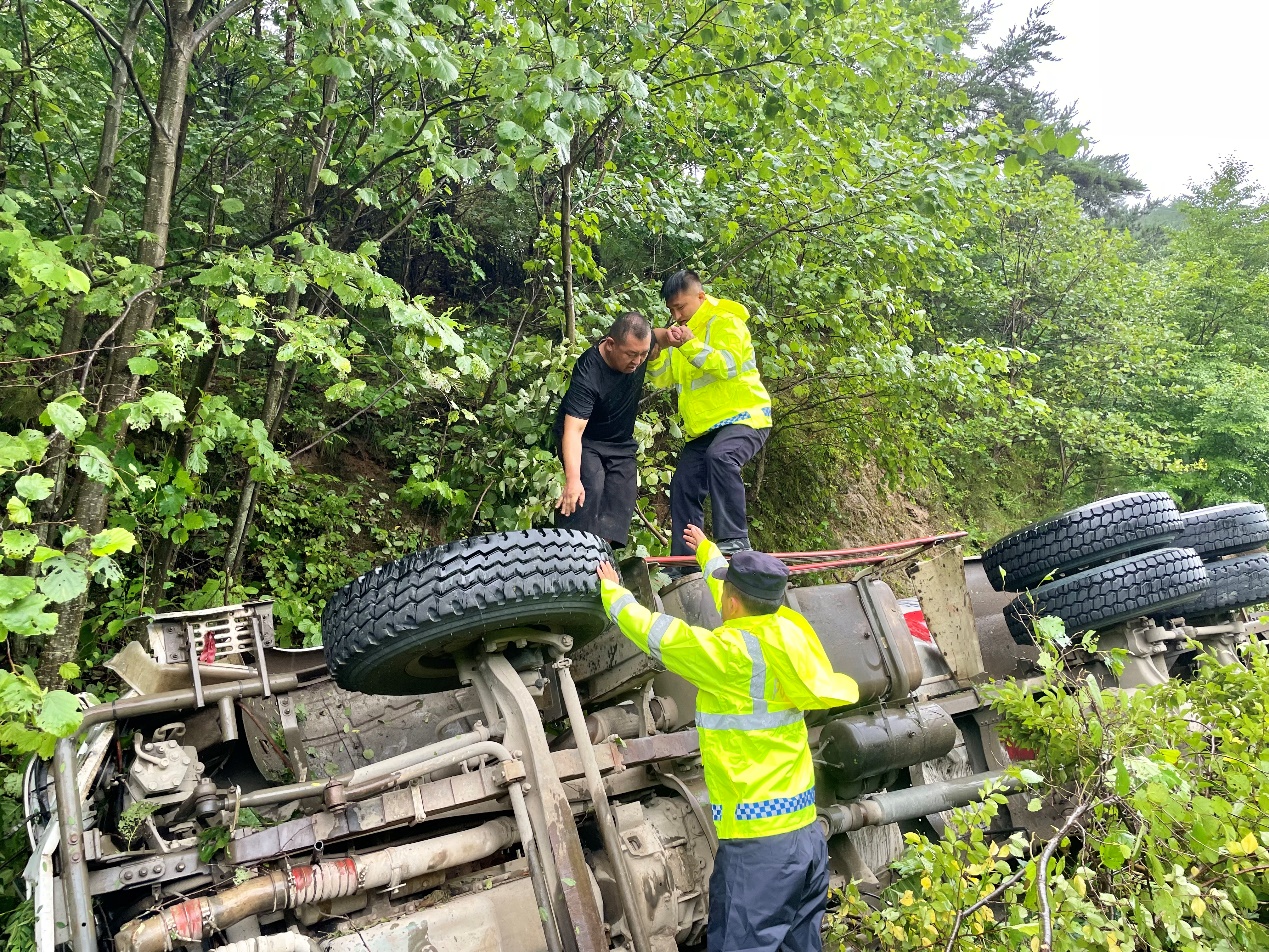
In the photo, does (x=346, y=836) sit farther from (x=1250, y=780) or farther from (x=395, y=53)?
(x=1250, y=780)

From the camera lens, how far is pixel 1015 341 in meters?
13.0

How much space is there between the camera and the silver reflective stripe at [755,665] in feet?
8.36

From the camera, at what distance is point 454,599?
2.52 m

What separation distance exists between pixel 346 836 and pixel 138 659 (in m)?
0.95

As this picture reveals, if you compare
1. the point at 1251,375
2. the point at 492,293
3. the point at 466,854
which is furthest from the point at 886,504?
the point at 466,854

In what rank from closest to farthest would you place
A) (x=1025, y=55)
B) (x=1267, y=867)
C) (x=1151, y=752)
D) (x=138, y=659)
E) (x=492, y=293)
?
(x=1267, y=867) < (x=138, y=659) < (x=1151, y=752) < (x=492, y=293) < (x=1025, y=55)

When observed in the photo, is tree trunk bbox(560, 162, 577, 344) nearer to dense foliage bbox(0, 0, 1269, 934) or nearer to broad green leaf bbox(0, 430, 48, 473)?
dense foliage bbox(0, 0, 1269, 934)

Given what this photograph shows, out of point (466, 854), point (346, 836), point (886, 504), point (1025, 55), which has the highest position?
point (1025, 55)

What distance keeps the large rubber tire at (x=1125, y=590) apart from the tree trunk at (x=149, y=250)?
4485 millimetres

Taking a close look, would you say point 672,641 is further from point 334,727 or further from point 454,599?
point 334,727

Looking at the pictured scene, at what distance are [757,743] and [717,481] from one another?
1605mm

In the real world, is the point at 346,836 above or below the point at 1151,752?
above

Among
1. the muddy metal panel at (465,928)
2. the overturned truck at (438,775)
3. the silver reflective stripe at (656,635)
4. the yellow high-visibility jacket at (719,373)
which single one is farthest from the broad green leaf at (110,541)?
the yellow high-visibility jacket at (719,373)

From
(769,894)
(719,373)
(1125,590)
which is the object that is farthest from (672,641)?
(1125,590)
